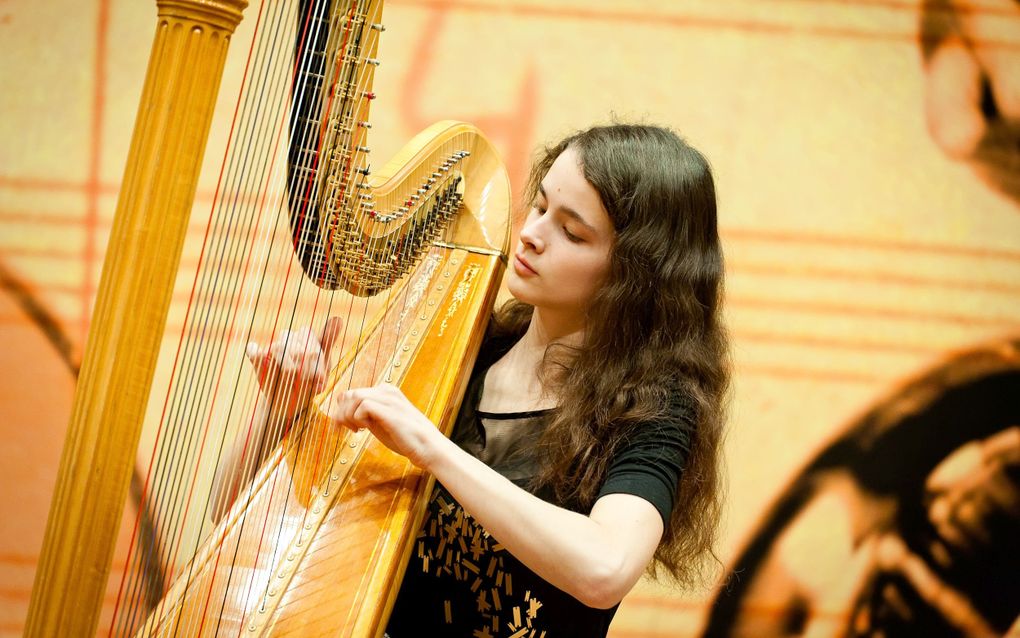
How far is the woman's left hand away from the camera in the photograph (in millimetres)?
1199

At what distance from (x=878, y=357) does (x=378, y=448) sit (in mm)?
1600

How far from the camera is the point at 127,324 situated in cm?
68

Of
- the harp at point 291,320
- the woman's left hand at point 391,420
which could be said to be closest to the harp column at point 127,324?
the harp at point 291,320

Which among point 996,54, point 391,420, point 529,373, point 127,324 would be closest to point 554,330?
point 529,373

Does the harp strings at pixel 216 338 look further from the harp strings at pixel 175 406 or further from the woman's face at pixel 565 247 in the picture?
the woman's face at pixel 565 247

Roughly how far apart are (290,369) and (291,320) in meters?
0.20

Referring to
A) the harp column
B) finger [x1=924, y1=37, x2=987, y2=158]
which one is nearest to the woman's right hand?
the harp column

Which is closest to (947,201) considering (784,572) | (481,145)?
(784,572)

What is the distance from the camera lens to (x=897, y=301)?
98.4 inches

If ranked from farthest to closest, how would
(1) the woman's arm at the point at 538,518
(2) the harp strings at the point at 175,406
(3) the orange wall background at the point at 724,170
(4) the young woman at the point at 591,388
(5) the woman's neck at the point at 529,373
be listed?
(3) the orange wall background at the point at 724,170 < (5) the woman's neck at the point at 529,373 < (4) the young woman at the point at 591,388 < (1) the woman's arm at the point at 538,518 < (2) the harp strings at the point at 175,406

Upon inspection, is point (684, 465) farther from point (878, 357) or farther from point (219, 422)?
point (878, 357)

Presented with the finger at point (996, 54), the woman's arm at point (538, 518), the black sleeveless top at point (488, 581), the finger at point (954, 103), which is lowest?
the black sleeveless top at point (488, 581)

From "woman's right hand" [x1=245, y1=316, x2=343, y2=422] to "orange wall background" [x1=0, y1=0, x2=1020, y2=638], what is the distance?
1158mm

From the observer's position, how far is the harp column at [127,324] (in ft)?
2.21
